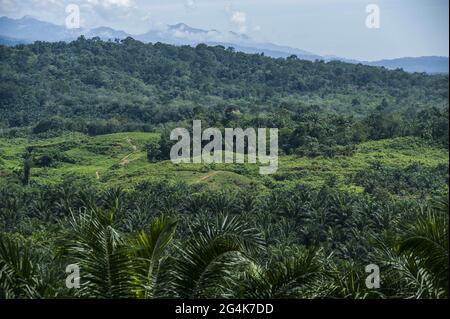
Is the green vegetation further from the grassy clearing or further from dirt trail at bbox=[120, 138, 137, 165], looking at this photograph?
dirt trail at bbox=[120, 138, 137, 165]

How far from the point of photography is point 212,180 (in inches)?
1639

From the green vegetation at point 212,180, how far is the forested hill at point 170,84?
0.21m

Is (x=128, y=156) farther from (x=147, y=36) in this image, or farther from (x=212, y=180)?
(x=147, y=36)

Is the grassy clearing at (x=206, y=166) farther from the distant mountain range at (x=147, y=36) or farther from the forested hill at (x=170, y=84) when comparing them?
the distant mountain range at (x=147, y=36)

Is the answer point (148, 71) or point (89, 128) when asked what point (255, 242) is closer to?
point (89, 128)

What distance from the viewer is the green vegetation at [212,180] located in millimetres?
4496

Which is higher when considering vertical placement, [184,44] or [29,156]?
[184,44]

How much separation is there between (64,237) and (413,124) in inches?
1802

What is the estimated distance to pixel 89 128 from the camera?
59.8 metres

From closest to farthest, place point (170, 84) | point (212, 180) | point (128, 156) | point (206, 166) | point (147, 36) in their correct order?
point (212, 180) < point (206, 166) < point (128, 156) < point (170, 84) < point (147, 36)

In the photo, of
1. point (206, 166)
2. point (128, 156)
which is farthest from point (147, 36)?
point (206, 166)

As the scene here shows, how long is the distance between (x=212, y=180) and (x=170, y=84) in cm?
4206

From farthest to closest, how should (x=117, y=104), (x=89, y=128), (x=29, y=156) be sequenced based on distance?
(x=117, y=104), (x=89, y=128), (x=29, y=156)

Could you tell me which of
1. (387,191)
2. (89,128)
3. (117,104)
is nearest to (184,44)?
(117,104)
